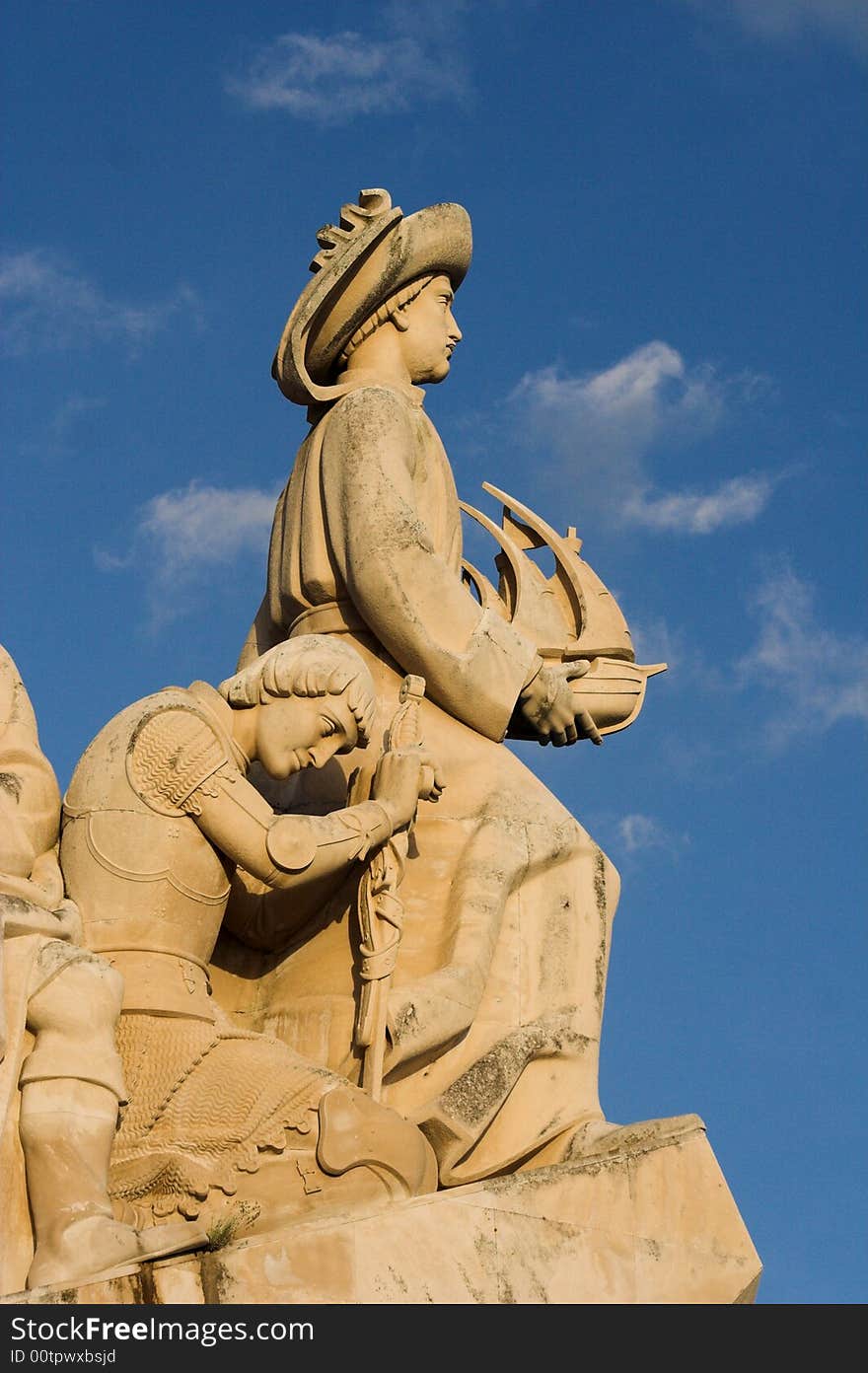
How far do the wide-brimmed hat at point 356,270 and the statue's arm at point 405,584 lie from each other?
1.74 feet

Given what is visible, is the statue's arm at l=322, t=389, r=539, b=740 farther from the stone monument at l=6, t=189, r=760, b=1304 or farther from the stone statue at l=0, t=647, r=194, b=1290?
the stone statue at l=0, t=647, r=194, b=1290

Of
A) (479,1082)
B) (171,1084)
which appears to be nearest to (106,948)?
(171,1084)

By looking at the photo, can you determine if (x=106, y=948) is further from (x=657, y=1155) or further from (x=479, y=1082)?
(x=657, y=1155)

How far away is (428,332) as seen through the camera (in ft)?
36.8

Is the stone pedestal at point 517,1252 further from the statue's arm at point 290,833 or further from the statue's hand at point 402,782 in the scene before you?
the statue's hand at point 402,782

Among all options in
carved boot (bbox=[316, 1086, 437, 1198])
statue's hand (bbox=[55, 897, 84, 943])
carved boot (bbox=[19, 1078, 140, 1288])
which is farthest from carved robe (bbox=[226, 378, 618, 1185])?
carved boot (bbox=[19, 1078, 140, 1288])

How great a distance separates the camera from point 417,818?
10250mm

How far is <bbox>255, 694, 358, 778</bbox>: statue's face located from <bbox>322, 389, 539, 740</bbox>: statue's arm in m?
0.98

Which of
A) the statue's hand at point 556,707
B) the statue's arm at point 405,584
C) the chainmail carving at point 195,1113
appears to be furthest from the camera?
the statue's hand at point 556,707

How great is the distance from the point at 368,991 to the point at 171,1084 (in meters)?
0.98

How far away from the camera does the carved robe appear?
966 cm

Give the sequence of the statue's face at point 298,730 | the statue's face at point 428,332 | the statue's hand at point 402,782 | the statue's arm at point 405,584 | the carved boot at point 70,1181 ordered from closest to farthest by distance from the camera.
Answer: the carved boot at point 70,1181 < the statue's face at point 298,730 < the statue's hand at point 402,782 < the statue's arm at point 405,584 < the statue's face at point 428,332

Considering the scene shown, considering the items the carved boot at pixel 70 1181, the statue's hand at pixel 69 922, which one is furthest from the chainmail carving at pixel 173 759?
the carved boot at pixel 70 1181

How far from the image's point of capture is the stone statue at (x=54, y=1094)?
26.8 feet
